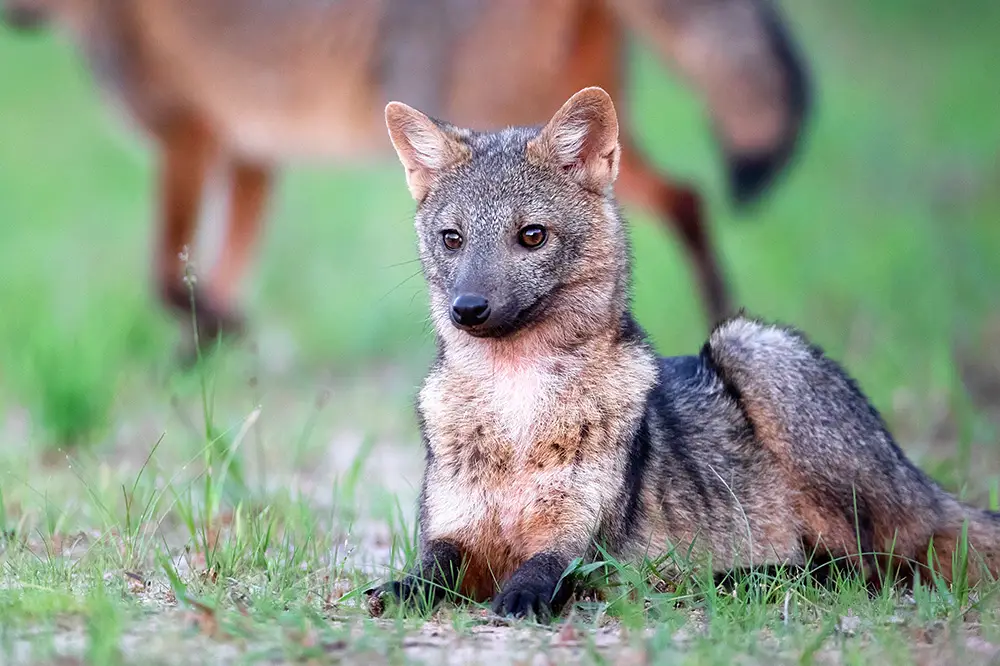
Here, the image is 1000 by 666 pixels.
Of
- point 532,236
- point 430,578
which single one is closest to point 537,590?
point 430,578

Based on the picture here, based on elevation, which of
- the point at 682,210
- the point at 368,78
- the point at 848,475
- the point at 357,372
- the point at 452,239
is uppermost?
the point at 368,78

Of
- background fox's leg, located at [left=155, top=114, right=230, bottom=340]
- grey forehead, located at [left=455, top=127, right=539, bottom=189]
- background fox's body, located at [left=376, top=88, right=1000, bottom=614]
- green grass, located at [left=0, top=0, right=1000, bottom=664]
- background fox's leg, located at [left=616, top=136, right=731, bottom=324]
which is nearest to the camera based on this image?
green grass, located at [left=0, top=0, right=1000, bottom=664]

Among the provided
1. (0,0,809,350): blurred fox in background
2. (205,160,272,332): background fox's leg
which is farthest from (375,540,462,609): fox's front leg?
(205,160,272,332): background fox's leg

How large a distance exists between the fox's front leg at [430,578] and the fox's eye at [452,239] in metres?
0.85

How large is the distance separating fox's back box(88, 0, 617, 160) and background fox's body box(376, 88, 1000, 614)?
3.47 m

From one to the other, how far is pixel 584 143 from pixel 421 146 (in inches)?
20.3

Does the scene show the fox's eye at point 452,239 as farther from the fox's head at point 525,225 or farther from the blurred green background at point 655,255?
the blurred green background at point 655,255

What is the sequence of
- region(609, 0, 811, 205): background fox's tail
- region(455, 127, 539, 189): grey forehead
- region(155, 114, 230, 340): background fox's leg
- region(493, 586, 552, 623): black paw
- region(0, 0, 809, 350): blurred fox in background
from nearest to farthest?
→ region(493, 586, 552, 623): black paw < region(455, 127, 539, 189): grey forehead < region(609, 0, 811, 205): background fox's tail < region(0, 0, 809, 350): blurred fox in background < region(155, 114, 230, 340): background fox's leg

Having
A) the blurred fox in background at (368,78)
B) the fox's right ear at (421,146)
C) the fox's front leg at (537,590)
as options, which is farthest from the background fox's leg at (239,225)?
the fox's front leg at (537,590)

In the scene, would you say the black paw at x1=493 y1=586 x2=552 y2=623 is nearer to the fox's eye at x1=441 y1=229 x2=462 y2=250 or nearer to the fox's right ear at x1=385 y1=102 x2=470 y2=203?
the fox's eye at x1=441 y1=229 x2=462 y2=250

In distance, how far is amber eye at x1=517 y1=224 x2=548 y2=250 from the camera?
394 centimetres

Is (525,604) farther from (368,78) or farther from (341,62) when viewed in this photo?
(341,62)

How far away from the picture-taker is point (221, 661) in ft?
9.78

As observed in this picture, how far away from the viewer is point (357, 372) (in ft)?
28.2
